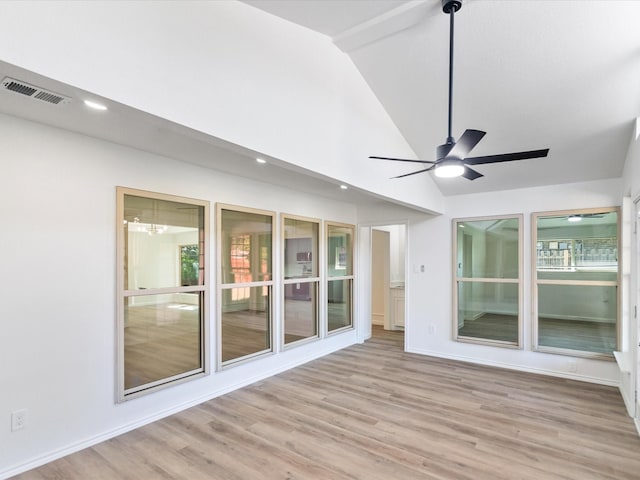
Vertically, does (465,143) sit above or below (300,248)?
above

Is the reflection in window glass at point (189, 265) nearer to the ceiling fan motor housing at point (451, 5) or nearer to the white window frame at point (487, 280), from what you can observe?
the ceiling fan motor housing at point (451, 5)

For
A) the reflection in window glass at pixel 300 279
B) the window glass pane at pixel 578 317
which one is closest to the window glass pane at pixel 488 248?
the window glass pane at pixel 578 317

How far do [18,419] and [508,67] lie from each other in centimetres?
484

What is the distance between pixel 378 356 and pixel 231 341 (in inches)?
99.8

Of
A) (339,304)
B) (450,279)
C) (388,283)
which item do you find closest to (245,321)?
(339,304)

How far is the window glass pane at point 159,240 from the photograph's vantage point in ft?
10.9

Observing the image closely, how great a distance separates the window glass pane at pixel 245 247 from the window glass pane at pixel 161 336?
1.83 feet

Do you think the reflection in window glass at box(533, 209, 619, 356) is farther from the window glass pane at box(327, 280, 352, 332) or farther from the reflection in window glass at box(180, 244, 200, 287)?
the reflection in window glass at box(180, 244, 200, 287)

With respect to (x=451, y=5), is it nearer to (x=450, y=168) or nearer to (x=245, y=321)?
(x=450, y=168)

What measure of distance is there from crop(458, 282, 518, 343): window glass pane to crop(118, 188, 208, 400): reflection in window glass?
393 cm

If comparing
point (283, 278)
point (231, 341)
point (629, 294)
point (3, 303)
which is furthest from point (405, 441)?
point (3, 303)

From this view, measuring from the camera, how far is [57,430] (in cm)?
278

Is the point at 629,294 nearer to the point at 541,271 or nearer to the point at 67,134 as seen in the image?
the point at 541,271

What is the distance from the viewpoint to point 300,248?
541 cm
